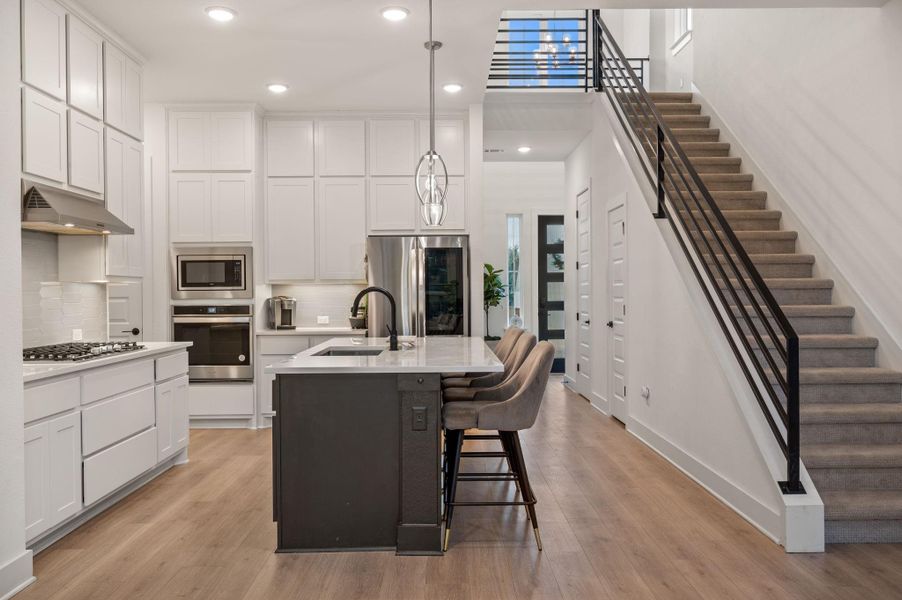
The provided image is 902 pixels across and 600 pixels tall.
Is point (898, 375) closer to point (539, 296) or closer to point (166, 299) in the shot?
point (166, 299)

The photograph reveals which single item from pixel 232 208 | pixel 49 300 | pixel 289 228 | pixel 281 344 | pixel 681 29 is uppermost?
pixel 681 29

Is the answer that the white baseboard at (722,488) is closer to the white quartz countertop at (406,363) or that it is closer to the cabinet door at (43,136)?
the white quartz countertop at (406,363)

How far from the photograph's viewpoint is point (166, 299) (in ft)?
19.0

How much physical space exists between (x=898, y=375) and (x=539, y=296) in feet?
20.7

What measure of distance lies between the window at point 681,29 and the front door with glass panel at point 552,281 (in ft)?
10.4

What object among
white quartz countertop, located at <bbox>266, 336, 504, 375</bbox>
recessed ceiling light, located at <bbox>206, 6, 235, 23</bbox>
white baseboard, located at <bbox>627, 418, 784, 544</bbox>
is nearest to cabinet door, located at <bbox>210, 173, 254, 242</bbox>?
recessed ceiling light, located at <bbox>206, 6, 235, 23</bbox>

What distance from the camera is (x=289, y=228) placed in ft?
20.0

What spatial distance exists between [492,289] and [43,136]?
6727 millimetres

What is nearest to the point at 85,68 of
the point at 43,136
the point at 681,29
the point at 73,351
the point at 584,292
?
the point at 43,136

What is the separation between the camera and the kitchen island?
9.73ft

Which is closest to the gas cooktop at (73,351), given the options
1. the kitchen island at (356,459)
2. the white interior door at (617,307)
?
the kitchen island at (356,459)

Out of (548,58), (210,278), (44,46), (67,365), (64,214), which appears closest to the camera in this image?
(67,365)

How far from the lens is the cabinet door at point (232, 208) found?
5.84 m

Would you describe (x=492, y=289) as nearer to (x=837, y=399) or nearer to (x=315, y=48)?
(x=315, y=48)
